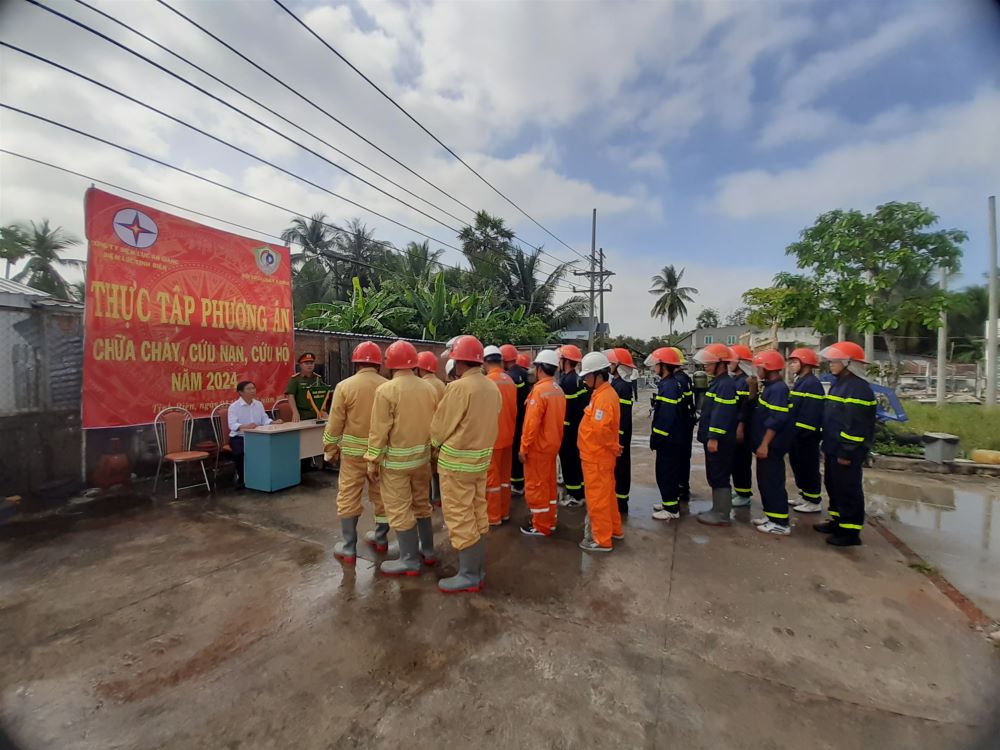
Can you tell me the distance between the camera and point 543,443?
430 centimetres

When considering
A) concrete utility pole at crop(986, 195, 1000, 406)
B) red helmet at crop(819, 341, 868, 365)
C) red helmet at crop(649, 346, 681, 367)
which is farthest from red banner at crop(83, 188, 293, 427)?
concrete utility pole at crop(986, 195, 1000, 406)

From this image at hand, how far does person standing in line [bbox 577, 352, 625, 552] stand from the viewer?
3.95 metres

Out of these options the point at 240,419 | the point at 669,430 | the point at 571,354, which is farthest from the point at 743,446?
the point at 240,419

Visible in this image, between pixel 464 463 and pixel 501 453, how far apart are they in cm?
146

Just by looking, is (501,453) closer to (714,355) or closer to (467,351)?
(467,351)

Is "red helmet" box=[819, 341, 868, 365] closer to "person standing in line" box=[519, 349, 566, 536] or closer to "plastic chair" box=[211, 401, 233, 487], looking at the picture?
"person standing in line" box=[519, 349, 566, 536]

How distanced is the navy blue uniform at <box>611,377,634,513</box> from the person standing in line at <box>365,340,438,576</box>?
2.26 metres

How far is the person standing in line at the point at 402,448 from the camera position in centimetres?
347

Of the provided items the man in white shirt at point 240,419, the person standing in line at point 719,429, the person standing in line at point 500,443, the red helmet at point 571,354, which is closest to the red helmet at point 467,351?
the person standing in line at point 500,443

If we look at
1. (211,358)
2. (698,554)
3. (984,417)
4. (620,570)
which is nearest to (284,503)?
(211,358)

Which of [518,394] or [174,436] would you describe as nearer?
[518,394]

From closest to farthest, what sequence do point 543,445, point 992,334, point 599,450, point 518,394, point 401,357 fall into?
point 401,357 < point 599,450 < point 543,445 < point 518,394 < point 992,334

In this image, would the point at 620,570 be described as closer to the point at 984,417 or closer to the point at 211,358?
the point at 211,358

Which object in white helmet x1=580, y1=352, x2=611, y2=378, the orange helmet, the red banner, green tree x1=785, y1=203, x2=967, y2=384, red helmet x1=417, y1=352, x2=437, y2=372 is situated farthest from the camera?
green tree x1=785, y1=203, x2=967, y2=384
